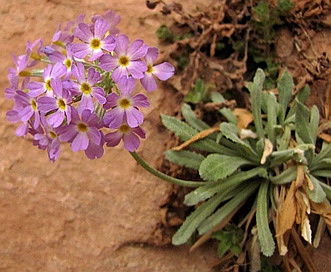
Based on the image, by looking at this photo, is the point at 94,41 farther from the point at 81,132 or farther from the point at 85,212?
the point at 85,212

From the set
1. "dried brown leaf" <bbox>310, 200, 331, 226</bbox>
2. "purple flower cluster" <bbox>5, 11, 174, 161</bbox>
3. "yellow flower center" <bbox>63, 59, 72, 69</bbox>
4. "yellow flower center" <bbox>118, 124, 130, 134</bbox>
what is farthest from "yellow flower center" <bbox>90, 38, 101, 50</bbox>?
"dried brown leaf" <bbox>310, 200, 331, 226</bbox>

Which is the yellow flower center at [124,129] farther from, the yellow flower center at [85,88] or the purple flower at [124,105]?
the yellow flower center at [85,88]

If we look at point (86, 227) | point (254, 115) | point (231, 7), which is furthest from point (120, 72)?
point (231, 7)

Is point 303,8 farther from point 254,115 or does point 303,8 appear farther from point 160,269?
point 160,269

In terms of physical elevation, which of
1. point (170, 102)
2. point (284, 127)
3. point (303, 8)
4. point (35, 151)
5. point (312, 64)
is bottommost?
point (35, 151)

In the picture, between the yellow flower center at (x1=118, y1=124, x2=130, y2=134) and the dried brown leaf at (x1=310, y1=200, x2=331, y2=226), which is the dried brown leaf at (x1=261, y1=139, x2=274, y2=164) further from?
the yellow flower center at (x1=118, y1=124, x2=130, y2=134)
